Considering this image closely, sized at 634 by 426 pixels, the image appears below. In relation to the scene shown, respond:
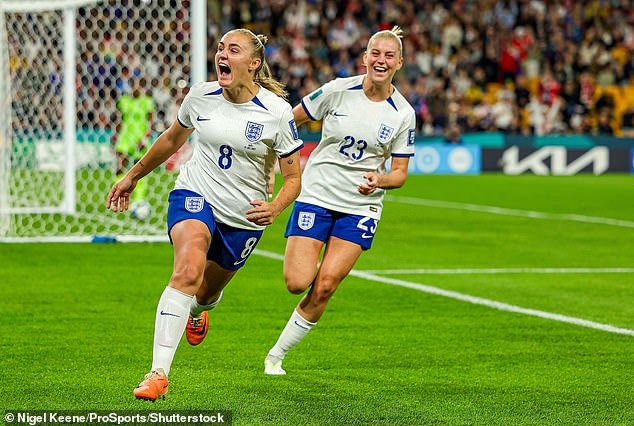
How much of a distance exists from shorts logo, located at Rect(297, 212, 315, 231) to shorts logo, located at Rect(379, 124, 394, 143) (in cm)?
65

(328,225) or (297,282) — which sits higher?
(328,225)

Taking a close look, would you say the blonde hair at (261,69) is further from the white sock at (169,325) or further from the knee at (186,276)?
the white sock at (169,325)

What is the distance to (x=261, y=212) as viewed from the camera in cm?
645

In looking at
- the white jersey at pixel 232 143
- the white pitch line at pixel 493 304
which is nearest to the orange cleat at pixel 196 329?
the white jersey at pixel 232 143

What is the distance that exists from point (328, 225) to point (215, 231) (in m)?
1.02

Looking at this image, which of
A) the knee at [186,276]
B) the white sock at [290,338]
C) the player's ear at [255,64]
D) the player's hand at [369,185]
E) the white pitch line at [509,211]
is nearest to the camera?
the knee at [186,276]

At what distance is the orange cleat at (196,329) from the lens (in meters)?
7.64

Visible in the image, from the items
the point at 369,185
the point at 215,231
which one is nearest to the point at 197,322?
the point at 215,231

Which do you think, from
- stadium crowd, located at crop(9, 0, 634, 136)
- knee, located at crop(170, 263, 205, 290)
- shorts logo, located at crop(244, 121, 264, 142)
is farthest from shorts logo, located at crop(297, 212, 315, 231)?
stadium crowd, located at crop(9, 0, 634, 136)

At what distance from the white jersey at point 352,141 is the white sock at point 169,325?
1.59 metres

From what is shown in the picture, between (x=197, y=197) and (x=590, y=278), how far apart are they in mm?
6514

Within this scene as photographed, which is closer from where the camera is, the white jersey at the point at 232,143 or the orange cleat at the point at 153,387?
the orange cleat at the point at 153,387

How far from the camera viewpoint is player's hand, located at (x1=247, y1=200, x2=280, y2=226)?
21.1 feet

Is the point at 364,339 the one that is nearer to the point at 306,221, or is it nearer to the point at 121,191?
the point at 306,221
